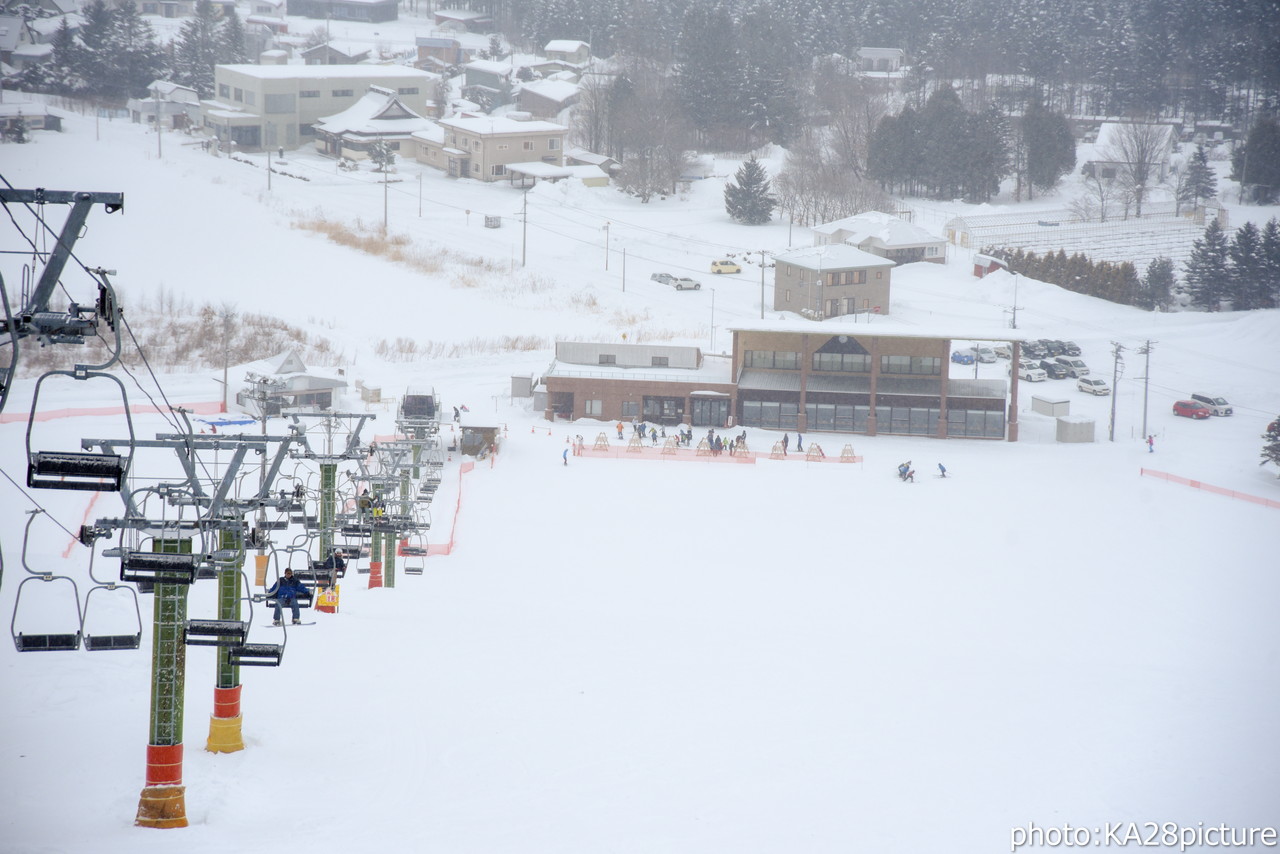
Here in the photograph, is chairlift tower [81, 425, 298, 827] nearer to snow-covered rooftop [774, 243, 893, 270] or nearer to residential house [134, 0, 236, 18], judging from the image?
snow-covered rooftop [774, 243, 893, 270]

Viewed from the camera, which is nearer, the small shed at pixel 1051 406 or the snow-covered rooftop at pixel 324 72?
A: the small shed at pixel 1051 406

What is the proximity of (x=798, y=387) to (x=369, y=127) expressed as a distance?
1472 inches

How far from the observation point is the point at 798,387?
38906mm

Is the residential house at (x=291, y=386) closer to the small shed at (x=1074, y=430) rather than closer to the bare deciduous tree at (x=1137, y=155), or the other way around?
the small shed at (x=1074, y=430)

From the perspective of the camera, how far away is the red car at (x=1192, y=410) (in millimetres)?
40719

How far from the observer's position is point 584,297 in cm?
5000

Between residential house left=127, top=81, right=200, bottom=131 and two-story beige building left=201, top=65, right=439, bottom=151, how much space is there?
0.83 metres

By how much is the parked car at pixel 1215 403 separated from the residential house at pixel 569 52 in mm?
64518

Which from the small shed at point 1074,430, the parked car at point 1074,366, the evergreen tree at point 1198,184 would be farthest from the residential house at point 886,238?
the evergreen tree at point 1198,184

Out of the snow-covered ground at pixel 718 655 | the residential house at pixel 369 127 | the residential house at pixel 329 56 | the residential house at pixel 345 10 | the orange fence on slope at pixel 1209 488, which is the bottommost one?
the snow-covered ground at pixel 718 655

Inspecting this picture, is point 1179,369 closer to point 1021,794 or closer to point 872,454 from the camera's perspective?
point 872,454

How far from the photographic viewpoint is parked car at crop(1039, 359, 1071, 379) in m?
43.9

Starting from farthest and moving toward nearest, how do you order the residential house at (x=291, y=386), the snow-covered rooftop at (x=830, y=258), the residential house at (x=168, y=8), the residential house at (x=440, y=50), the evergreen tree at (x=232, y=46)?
the residential house at (x=168, y=8) < the residential house at (x=440, y=50) < the evergreen tree at (x=232, y=46) < the snow-covered rooftop at (x=830, y=258) < the residential house at (x=291, y=386)

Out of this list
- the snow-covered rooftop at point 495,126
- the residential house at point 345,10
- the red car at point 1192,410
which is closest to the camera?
the red car at point 1192,410
